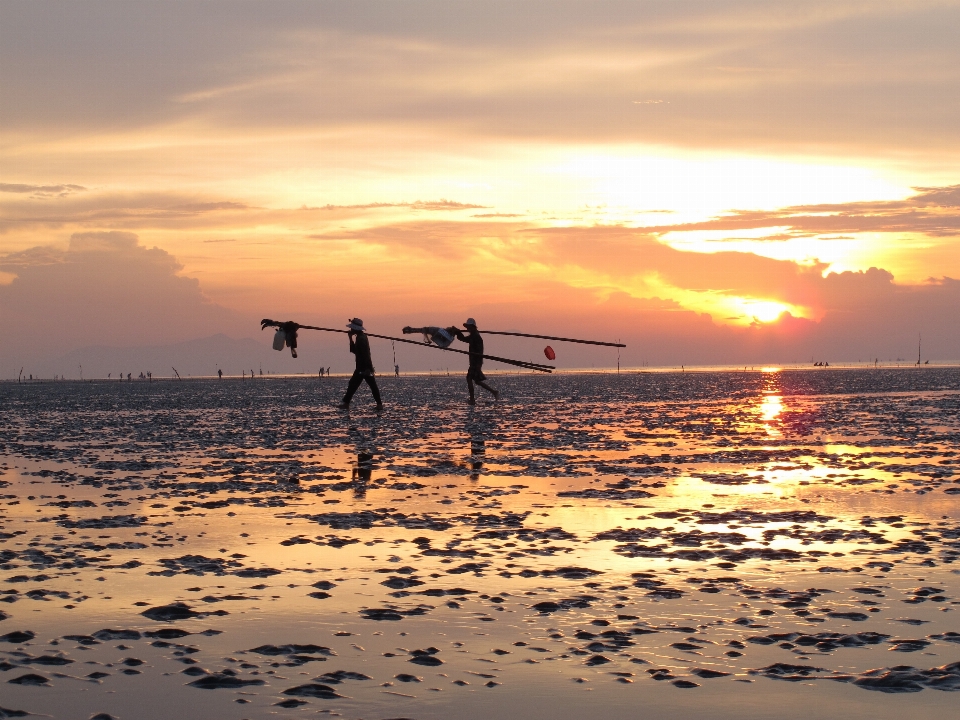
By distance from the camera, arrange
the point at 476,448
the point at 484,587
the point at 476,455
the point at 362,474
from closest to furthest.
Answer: the point at 484,587
the point at 362,474
the point at 476,455
the point at 476,448

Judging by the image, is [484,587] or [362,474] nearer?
[484,587]

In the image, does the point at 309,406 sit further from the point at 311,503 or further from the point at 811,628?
the point at 811,628

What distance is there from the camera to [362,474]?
55.8 feet

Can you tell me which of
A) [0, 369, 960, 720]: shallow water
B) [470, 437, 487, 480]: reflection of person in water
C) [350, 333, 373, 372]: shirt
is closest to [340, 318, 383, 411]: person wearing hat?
[350, 333, 373, 372]: shirt

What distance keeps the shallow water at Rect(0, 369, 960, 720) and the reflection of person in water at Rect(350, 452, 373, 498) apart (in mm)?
71

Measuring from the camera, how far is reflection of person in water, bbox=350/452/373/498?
15.0 meters

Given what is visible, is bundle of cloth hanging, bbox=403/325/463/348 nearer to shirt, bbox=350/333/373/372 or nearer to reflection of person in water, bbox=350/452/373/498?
shirt, bbox=350/333/373/372

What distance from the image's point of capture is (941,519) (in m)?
11.8

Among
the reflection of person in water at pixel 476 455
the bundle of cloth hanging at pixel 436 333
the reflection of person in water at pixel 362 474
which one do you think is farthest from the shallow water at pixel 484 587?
the bundle of cloth hanging at pixel 436 333

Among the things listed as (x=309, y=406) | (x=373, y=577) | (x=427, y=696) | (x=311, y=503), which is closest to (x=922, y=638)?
(x=427, y=696)

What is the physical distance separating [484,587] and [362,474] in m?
8.55

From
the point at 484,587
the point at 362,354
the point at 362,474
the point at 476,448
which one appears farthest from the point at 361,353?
the point at 484,587

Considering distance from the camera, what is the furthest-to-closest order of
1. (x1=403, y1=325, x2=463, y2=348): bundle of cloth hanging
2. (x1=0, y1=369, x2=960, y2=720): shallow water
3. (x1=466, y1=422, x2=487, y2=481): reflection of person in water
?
(x1=403, y1=325, x2=463, y2=348): bundle of cloth hanging → (x1=466, y1=422, x2=487, y2=481): reflection of person in water → (x1=0, y1=369, x2=960, y2=720): shallow water

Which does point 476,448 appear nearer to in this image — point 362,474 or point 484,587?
point 362,474
